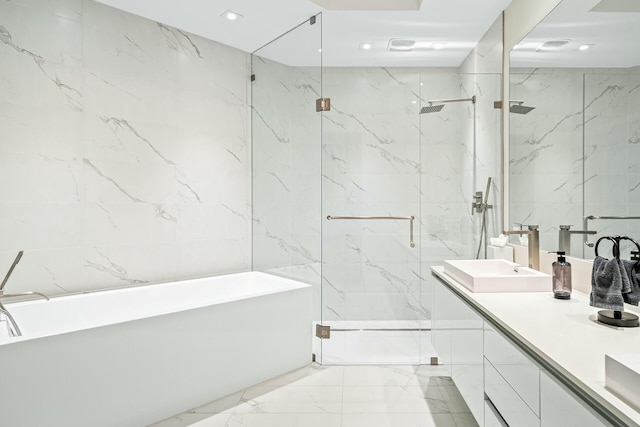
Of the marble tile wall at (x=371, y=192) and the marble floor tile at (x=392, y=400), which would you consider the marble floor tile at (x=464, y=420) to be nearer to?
the marble floor tile at (x=392, y=400)

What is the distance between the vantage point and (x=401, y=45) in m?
3.34

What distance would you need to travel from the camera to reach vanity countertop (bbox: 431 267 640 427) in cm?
98

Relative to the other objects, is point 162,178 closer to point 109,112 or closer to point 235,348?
point 109,112

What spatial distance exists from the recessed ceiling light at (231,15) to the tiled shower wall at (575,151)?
80.1 inches

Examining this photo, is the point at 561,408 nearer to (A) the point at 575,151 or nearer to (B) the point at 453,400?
(A) the point at 575,151

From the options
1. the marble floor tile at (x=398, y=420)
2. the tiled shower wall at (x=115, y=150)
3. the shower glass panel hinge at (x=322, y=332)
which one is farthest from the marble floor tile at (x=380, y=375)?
the tiled shower wall at (x=115, y=150)

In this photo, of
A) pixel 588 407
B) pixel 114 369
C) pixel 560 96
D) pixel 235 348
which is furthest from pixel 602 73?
pixel 114 369

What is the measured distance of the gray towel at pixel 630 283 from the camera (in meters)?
1.36

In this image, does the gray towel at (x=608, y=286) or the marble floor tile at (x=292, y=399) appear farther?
the marble floor tile at (x=292, y=399)

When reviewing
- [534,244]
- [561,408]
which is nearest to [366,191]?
[534,244]

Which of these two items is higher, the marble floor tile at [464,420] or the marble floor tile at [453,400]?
the marble floor tile at [464,420]

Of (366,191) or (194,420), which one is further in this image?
(366,191)

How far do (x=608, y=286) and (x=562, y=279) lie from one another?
479mm

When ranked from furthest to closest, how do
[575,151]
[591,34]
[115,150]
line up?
[115,150], [575,151], [591,34]
